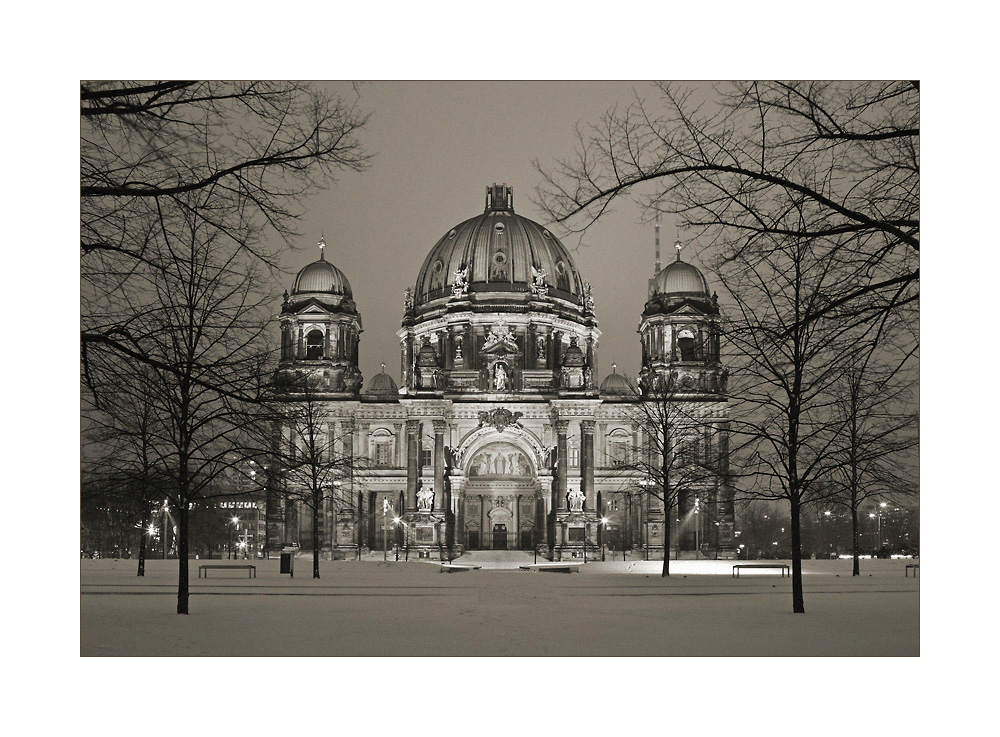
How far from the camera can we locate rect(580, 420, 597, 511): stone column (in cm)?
7144

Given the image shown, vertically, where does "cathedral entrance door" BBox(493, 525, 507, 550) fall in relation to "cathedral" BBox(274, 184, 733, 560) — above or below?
below

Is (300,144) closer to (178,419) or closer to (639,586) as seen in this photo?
(178,419)

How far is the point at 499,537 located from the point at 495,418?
839 cm

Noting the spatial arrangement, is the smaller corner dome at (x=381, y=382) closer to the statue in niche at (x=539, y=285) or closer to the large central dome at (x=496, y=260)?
the large central dome at (x=496, y=260)

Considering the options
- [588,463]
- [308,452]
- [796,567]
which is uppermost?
[308,452]

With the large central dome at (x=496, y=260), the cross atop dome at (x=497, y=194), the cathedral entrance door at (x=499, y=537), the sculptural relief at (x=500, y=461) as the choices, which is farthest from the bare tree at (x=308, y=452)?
the large central dome at (x=496, y=260)

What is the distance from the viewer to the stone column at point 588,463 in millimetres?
71438

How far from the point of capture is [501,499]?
75.7m

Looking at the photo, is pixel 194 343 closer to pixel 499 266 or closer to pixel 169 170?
pixel 169 170

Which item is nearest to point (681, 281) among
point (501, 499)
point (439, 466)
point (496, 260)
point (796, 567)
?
point (496, 260)

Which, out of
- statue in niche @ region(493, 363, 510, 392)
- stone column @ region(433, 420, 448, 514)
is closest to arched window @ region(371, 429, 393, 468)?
stone column @ region(433, 420, 448, 514)

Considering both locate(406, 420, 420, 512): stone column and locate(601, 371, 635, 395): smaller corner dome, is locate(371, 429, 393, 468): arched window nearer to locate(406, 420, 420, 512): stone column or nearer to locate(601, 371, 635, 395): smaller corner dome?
locate(406, 420, 420, 512): stone column

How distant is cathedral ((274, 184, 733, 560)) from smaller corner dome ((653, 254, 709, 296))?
14 cm
